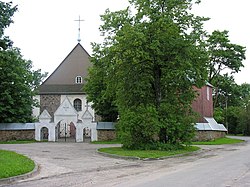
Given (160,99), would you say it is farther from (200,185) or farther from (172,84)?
(200,185)

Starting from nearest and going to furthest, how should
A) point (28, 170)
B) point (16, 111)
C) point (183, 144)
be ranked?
point (28, 170) < point (183, 144) < point (16, 111)

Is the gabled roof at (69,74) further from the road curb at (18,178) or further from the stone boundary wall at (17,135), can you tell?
the road curb at (18,178)

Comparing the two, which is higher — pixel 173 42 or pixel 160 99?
pixel 173 42

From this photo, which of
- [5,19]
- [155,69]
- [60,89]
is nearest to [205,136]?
[155,69]

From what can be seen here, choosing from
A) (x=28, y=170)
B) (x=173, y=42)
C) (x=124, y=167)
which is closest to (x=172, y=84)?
(x=173, y=42)

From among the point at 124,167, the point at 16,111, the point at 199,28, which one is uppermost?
the point at 199,28

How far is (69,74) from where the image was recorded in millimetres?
58812

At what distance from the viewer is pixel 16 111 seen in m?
44.2

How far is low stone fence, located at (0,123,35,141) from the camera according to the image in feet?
137

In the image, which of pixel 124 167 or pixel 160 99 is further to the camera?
pixel 160 99

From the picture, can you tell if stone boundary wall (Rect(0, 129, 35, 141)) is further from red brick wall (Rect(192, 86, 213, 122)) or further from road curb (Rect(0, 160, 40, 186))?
road curb (Rect(0, 160, 40, 186))

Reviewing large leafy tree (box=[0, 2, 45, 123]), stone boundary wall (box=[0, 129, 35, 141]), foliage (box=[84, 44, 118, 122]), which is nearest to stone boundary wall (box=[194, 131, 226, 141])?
foliage (box=[84, 44, 118, 122])

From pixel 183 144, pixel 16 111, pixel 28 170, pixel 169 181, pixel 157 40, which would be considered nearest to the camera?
pixel 169 181

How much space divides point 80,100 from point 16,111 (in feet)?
48.9
